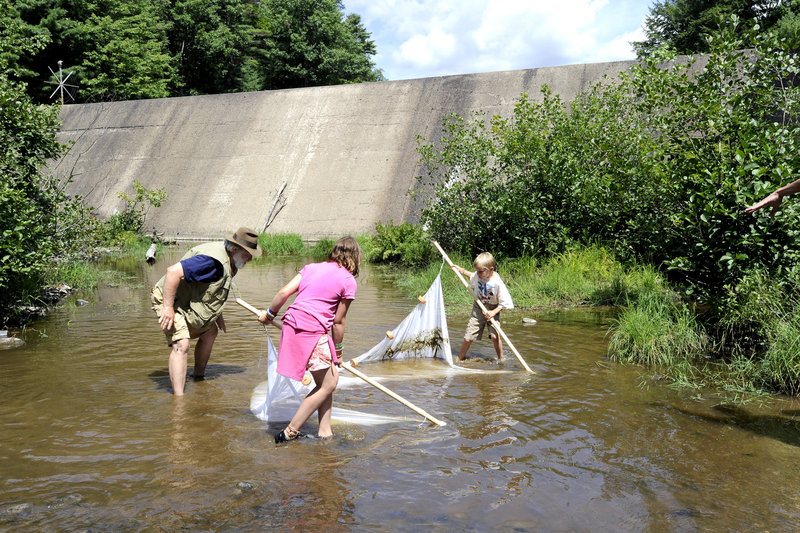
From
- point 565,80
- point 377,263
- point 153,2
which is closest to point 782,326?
point 377,263

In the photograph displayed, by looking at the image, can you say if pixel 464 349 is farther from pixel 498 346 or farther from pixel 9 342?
pixel 9 342

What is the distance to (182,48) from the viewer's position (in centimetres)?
4122

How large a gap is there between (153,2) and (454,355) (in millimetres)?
40681

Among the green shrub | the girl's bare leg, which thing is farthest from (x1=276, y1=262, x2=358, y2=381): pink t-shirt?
the green shrub

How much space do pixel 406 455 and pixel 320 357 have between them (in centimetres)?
91

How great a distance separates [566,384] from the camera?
6480 mm

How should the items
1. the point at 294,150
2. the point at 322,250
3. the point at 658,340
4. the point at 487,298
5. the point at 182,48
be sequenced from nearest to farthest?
the point at 658,340, the point at 487,298, the point at 322,250, the point at 294,150, the point at 182,48

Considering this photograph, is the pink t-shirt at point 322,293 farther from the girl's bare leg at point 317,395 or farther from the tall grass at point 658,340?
the tall grass at point 658,340

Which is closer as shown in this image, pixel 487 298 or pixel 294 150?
pixel 487 298

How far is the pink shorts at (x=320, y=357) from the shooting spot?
15.9 ft

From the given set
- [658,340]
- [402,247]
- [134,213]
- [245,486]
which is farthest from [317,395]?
[134,213]

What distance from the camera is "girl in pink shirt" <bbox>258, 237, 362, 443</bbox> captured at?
4.82 m

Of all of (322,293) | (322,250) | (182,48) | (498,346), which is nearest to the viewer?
(322,293)

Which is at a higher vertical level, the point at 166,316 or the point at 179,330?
the point at 166,316
